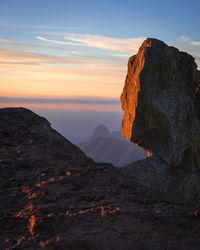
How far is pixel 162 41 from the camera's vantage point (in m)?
18.1

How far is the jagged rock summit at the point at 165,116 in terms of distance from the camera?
57.4ft

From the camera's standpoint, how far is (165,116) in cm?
1750

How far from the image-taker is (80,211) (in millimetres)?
6730

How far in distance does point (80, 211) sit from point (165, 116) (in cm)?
1252

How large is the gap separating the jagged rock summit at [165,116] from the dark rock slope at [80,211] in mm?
8773

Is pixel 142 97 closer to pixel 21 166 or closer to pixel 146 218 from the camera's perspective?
pixel 21 166

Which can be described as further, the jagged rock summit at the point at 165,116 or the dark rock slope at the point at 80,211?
the jagged rock summit at the point at 165,116

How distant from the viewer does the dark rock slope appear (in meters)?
5.65

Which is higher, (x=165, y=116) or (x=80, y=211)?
(x=165, y=116)

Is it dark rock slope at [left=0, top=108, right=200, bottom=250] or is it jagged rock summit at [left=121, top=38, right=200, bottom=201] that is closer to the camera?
dark rock slope at [left=0, top=108, right=200, bottom=250]

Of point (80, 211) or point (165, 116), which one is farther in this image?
point (165, 116)

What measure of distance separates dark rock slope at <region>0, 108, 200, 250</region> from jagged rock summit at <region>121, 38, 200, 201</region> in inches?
345

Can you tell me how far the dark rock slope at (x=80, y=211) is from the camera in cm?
565

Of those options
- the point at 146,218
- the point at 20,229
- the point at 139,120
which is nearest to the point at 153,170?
the point at 139,120
